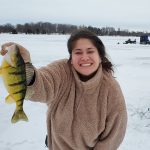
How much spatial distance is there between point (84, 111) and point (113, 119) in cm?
26

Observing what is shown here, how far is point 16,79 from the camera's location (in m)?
1.79

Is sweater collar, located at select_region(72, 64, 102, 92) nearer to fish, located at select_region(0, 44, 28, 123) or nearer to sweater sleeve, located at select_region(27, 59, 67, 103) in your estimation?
sweater sleeve, located at select_region(27, 59, 67, 103)

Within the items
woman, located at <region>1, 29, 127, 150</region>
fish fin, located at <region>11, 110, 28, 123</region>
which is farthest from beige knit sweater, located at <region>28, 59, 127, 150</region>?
fish fin, located at <region>11, 110, 28, 123</region>

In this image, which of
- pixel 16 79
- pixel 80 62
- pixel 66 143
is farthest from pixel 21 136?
pixel 16 79

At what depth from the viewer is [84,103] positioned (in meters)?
3.06

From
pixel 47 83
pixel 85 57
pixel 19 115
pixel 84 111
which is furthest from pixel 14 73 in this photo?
pixel 84 111

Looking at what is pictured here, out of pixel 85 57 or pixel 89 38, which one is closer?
pixel 85 57

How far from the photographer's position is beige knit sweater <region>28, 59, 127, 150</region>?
2992 millimetres

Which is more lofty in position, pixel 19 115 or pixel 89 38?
pixel 89 38

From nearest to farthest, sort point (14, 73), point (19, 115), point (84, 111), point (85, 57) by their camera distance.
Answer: point (14, 73), point (19, 115), point (85, 57), point (84, 111)

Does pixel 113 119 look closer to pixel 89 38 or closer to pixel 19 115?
pixel 89 38

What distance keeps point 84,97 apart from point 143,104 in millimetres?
4699

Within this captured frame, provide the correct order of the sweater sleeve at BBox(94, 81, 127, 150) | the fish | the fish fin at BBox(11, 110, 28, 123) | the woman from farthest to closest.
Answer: the sweater sleeve at BBox(94, 81, 127, 150)
the woman
the fish fin at BBox(11, 110, 28, 123)
the fish

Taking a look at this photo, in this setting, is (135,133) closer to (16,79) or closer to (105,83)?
(105,83)
